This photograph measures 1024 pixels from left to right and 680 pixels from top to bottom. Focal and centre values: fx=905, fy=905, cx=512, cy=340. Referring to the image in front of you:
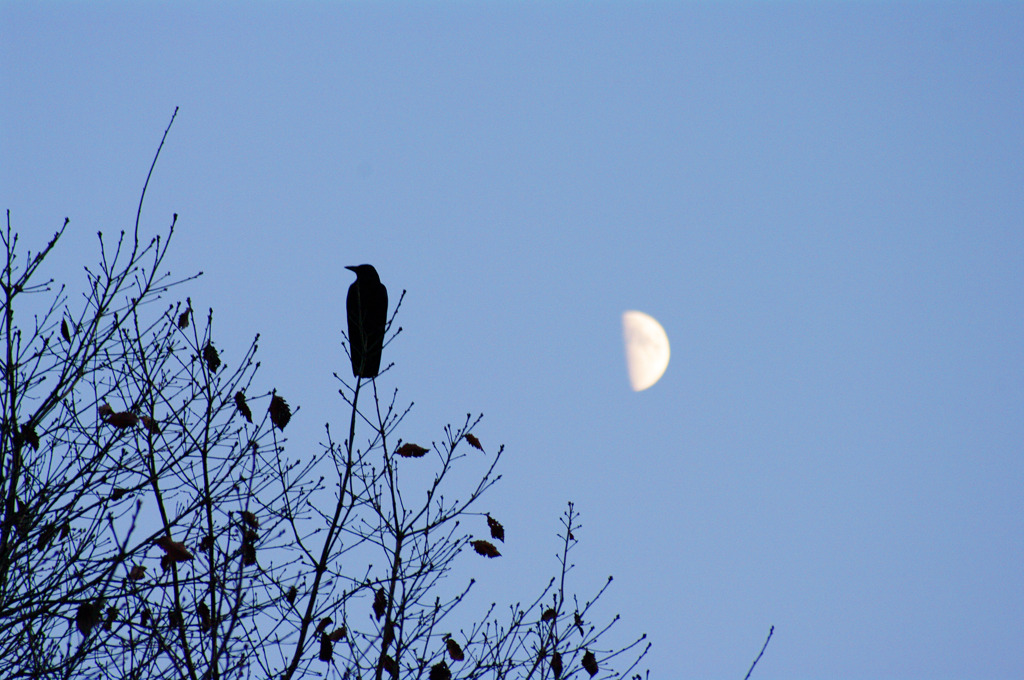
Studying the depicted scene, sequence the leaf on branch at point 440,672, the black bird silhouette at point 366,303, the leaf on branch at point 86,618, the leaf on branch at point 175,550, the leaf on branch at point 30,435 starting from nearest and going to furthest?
the leaf on branch at point 86,618
the leaf on branch at point 175,550
the leaf on branch at point 30,435
the leaf on branch at point 440,672
the black bird silhouette at point 366,303

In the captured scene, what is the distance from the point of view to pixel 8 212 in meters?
5.47

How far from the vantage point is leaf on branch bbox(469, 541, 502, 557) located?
224 inches

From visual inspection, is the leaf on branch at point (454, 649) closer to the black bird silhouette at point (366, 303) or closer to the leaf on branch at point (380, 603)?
the leaf on branch at point (380, 603)

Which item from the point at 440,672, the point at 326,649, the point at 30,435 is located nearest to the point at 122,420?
the point at 30,435

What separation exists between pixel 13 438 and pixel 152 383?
0.83 meters

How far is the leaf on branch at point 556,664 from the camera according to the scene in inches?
230

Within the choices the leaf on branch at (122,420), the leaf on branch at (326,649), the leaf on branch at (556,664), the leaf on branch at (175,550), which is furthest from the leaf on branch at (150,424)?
the leaf on branch at (556,664)

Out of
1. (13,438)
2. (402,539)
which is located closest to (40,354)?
(13,438)

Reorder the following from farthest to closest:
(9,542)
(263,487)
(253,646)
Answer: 1. (263,487)
2. (253,646)
3. (9,542)

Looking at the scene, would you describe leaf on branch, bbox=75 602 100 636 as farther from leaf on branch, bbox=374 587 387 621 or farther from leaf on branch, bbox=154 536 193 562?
leaf on branch, bbox=374 587 387 621

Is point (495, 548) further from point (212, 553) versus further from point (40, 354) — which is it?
point (40, 354)

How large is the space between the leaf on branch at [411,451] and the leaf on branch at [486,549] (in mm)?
696

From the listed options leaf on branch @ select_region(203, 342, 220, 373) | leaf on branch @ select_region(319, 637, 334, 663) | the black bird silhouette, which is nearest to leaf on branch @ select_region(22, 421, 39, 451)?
leaf on branch @ select_region(203, 342, 220, 373)

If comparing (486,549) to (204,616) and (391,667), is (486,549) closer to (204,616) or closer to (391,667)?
(391,667)
